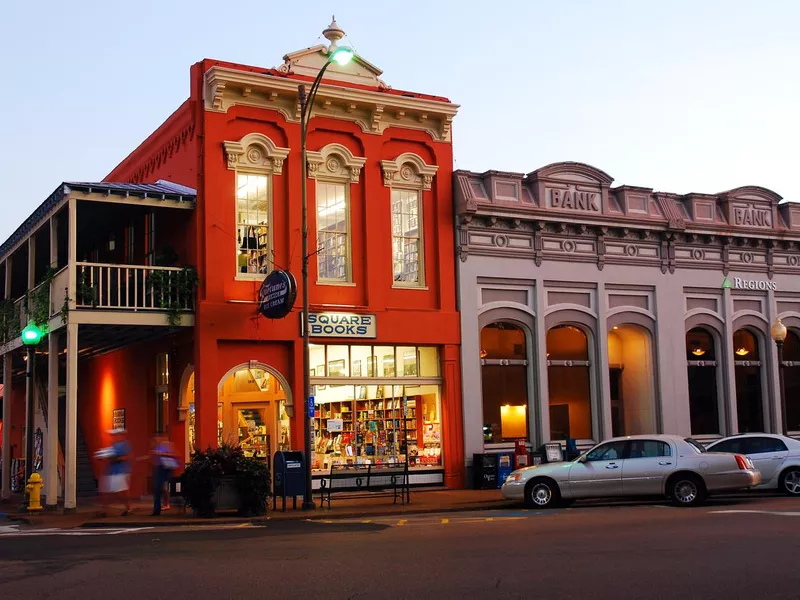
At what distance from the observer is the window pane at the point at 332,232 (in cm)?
2420

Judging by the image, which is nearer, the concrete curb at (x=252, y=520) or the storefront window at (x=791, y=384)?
the concrete curb at (x=252, y=520)

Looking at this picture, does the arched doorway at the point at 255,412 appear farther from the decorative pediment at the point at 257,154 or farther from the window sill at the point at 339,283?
the decorative pediment at the point at 257,154

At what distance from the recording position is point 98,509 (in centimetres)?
2170

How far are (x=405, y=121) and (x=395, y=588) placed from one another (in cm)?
1747

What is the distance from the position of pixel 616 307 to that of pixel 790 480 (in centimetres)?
818

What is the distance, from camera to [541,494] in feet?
64.3

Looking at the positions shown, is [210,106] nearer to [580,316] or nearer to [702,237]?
[580,316]

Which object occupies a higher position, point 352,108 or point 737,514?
point 352,108

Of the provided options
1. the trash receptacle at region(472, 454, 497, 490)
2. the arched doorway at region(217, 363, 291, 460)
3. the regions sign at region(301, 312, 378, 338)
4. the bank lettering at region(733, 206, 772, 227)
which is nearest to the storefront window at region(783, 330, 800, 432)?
the bank lettering at region(733, 206, 772, 227)

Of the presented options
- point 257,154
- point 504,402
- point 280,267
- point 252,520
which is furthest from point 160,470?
point 504,402

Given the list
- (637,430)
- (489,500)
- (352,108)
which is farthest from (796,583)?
(637,430)

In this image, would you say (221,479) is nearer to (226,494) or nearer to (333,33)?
(226,494)

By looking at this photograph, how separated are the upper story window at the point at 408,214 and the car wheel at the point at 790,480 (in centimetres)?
947

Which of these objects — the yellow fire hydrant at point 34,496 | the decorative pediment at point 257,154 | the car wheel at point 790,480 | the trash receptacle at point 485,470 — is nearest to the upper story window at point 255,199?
the decorative pediment at point 257,154
